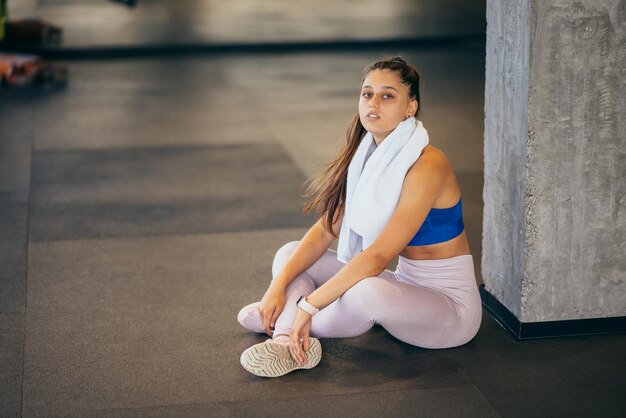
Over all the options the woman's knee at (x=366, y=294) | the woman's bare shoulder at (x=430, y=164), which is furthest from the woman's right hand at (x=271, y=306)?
the woman's bare shoulder at (x=430, y=164)

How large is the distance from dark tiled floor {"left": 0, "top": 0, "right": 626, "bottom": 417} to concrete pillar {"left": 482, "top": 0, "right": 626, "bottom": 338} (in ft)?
0.66

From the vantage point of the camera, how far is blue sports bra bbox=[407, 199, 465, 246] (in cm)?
331

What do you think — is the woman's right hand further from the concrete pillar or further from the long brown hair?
the concrete pillar

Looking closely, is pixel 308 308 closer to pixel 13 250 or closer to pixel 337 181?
pixel 337 181

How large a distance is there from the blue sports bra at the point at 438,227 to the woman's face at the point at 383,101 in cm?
35

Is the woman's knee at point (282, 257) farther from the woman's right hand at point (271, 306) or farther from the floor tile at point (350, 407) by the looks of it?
the floor tile at point (350, 407)

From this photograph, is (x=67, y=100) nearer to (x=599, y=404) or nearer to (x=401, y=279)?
(x=401, y=279)

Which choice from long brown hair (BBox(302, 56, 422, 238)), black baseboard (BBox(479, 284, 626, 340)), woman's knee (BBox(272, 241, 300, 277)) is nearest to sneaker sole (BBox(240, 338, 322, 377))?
woman's knee (BBox(272, 241, 300, 277))

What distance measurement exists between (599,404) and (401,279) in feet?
2.73

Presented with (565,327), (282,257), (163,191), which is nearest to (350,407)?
(282,257)

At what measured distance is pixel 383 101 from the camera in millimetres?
3248

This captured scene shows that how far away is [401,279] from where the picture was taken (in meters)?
3.46

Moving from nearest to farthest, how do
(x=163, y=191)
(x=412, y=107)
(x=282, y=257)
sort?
(x=412, y=107), (x=282, y=257), (x=163, y=191)

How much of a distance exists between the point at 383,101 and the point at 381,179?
27cm
